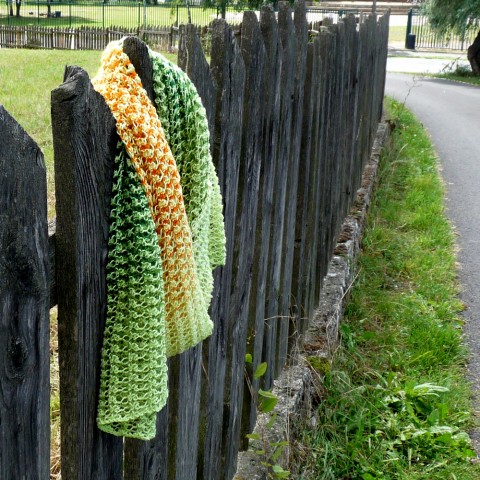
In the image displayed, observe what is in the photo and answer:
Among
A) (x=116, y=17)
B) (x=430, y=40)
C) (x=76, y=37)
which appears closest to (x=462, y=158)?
(x=76, y=37)

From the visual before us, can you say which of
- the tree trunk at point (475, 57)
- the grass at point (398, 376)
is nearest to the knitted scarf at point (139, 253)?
the grass at point (398, 376)

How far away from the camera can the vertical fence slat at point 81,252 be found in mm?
1411

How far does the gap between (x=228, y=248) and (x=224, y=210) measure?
0.16 meters

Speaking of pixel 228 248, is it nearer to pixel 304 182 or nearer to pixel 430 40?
pixel 304 182

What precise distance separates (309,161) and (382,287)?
190 cm

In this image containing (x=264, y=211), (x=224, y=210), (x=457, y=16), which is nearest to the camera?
(x=224, y=210)

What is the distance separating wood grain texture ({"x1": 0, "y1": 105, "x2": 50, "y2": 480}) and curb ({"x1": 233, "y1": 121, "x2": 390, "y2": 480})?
160 cm

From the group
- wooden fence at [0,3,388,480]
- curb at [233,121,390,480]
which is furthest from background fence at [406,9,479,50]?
wooden fence at [0,3,388,480]

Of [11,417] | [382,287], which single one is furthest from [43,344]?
[382,287]

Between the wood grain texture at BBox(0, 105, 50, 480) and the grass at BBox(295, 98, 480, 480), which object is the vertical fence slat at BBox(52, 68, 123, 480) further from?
the grass at BBox(295, 98, 480, 480)

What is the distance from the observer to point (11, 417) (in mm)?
1285

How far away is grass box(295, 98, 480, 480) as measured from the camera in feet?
11.2

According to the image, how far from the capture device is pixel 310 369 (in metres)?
3.70

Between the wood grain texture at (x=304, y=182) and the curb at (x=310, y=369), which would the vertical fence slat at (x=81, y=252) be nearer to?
the curb at (x=310, y=369)
